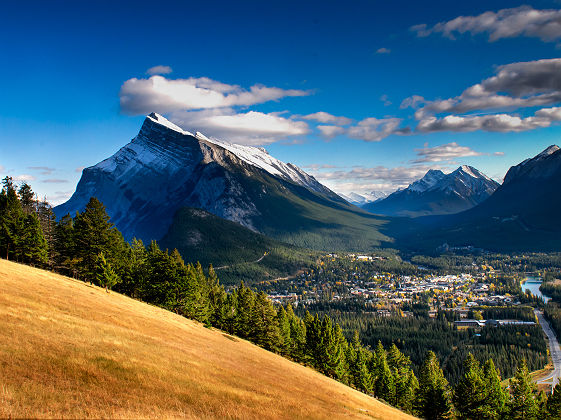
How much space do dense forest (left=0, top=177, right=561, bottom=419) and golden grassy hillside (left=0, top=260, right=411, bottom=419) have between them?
24.9 m

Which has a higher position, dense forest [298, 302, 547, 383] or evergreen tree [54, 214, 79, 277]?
evergreen tree [54, 214, 79, 277]

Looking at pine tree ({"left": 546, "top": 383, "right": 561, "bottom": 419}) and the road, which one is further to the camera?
the road

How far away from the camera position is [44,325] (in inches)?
1111

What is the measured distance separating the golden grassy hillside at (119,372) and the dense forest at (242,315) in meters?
24.9

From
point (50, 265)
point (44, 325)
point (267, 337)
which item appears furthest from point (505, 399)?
point (50, 265)

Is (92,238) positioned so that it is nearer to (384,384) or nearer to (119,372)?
(119,372)

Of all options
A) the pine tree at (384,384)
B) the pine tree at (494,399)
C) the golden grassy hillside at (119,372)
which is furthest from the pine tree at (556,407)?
the golden grassy hillside at (119,372)

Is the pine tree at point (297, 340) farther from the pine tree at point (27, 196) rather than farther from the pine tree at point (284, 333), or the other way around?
the pine tree at point (27, 196)

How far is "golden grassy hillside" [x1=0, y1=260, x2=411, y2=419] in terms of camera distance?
18.4 meters

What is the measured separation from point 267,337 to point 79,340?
49.7 meters

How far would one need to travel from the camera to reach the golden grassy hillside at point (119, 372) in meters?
18.4

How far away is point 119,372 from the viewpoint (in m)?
23.0

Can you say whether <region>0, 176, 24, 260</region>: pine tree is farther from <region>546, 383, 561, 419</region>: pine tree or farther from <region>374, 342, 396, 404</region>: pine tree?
<region>546, 383, 561, 419</region>: pine tree

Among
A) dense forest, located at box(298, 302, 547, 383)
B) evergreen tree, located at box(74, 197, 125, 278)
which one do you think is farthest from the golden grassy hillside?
dense forest, located at box(298, 302, 547, 383)
